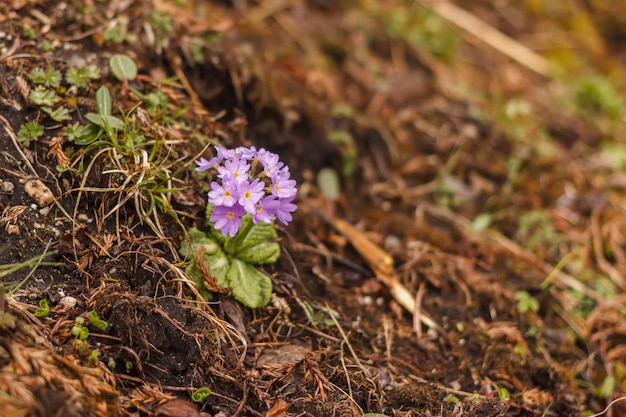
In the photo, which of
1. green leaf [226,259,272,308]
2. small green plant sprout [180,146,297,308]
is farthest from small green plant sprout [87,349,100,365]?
green leaf [226,259,272,308]

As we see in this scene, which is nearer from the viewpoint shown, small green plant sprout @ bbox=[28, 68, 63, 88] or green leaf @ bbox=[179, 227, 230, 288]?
green leaf @ bbox=[179, 227, 230, 288]

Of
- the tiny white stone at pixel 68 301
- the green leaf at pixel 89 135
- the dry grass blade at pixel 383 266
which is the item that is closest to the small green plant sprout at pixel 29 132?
the green leaf at pixel 89 135

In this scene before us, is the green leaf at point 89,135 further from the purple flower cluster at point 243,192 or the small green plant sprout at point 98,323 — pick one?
the small green plant sprout at point 98,323

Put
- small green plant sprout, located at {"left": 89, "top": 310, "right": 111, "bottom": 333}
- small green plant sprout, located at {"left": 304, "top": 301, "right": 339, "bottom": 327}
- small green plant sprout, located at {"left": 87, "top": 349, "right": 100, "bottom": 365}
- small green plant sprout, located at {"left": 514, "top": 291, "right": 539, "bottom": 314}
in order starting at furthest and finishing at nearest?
small green plant sprout, located at {"left": 514, "top": 291, "right": 539, "bottom": 314} → small green plant sprout, located at {"left": 304, "top": 301, "right": 339, "bottom": 327} → small green plant sprout, located at {"left": 89, "top": 310, "right": 111, "bottom": 333} → small green plant sprout, located at {"left": 87, "top": 349, "right": 100, "bottom": 365}

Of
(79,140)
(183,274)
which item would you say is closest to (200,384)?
(183,274)

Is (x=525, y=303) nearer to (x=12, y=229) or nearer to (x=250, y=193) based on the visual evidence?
(x=250, y=193)

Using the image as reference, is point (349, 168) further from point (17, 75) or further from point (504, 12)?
point (504, 12)

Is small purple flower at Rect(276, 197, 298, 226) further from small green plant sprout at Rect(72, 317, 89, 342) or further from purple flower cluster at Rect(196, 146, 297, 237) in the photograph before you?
small green plant sprout at Rect(72, 317, 89, 342)

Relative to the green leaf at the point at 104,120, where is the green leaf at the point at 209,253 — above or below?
below
